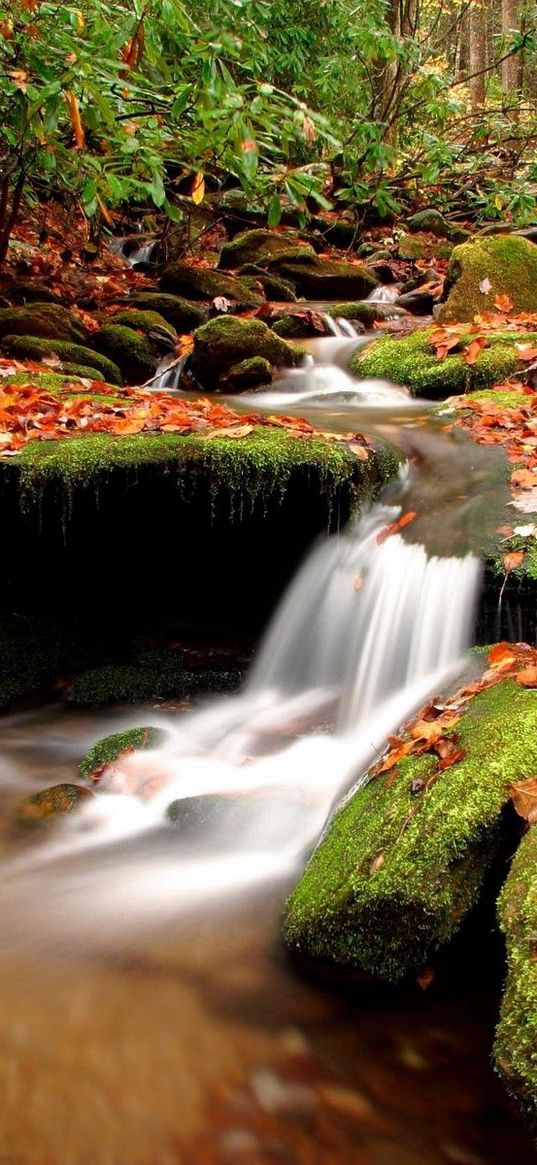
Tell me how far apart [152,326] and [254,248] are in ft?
16.4

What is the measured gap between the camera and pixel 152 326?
9055mm

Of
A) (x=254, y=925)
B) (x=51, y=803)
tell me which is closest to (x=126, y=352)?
(x=51, y=803)

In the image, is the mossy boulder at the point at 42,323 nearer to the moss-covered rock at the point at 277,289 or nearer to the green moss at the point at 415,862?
the moss-covered rock at the point at 277,289

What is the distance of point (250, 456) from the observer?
4613 millimetres

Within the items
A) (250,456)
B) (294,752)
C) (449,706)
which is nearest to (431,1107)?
(449,706)

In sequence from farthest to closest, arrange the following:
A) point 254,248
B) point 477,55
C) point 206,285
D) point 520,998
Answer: point 477,55 < point 254,248 < point 206,285 < point 520,998

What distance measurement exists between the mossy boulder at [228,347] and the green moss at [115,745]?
14.2 feet

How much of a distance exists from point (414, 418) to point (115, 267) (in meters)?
7.94

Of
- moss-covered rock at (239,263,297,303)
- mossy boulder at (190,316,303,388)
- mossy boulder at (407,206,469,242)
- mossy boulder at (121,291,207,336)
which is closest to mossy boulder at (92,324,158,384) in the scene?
mossy boulder at (190,316,303,388)

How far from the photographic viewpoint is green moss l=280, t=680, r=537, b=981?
234cm

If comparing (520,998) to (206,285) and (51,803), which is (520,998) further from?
(206,285)

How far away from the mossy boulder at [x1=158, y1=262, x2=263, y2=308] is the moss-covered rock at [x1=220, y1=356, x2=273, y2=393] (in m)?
3.27

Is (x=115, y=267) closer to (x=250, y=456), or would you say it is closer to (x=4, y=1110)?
(x=250, y=456)

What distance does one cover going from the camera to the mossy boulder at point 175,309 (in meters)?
9.90
